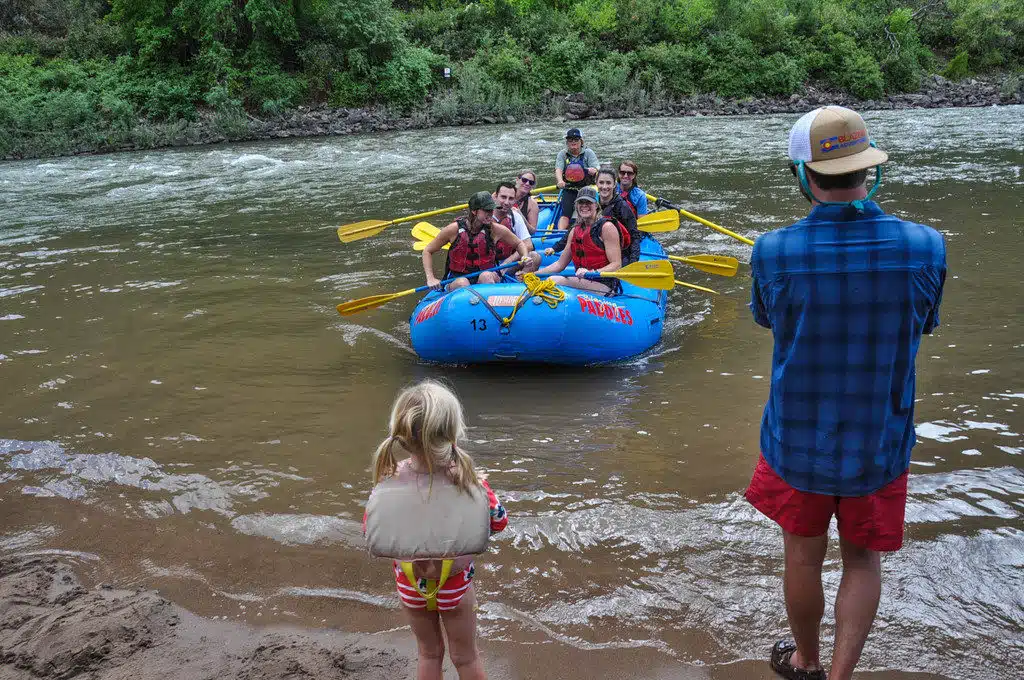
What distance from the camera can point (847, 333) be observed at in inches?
71.8

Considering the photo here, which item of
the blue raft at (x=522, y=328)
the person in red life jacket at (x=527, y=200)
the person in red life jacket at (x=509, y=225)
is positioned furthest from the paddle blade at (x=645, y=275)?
the person in red life jacket at (x=527, y=200)

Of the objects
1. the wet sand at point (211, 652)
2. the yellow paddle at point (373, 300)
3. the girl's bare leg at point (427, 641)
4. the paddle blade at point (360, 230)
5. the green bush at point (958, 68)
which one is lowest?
the wet sand at point (211, 652)

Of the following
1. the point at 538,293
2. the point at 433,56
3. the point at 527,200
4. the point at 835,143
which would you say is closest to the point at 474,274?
the point at 538,293

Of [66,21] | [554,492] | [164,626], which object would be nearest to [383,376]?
[554,492]

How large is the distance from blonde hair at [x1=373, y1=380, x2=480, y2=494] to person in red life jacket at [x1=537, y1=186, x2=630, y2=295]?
3.62 meters

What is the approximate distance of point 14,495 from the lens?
12.2 feet

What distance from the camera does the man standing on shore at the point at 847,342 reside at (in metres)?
1.79

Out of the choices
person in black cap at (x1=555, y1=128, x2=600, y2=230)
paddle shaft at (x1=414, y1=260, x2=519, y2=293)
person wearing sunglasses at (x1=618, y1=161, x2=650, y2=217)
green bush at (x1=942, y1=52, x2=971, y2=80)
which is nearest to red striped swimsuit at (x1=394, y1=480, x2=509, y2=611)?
paddle shaft at (x1=414, y1=260, x2=519, y2=293)

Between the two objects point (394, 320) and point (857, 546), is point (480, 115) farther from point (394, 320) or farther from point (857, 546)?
point (857, 546)

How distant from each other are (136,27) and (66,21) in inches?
187

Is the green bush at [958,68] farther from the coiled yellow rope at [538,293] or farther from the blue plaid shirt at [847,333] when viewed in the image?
the blue plaid shirt at [847,333]

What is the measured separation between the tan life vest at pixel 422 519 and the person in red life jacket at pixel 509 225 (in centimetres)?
385

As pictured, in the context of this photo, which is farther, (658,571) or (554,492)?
(554,492)

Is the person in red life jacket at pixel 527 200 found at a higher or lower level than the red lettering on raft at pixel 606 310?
higher
